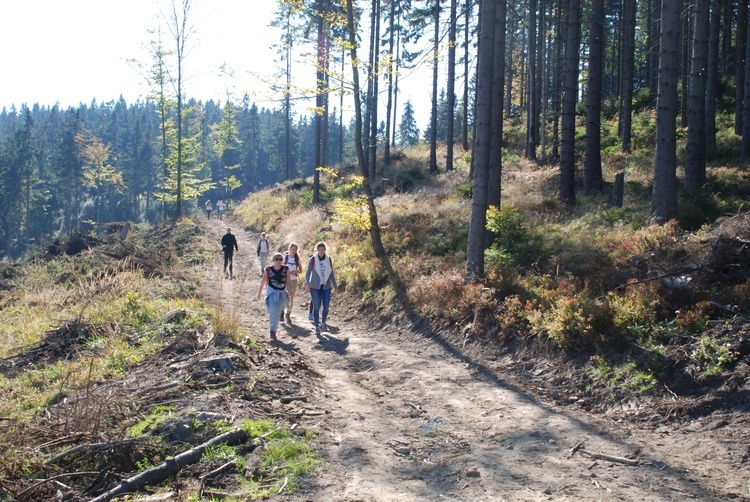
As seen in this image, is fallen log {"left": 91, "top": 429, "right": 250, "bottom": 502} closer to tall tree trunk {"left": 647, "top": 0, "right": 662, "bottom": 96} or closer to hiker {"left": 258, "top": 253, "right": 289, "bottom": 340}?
hiker {"left": 258, "top": 253, "right": 289, "bottom": 340}

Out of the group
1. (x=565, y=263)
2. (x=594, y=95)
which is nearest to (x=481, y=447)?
(x=565, y=263)

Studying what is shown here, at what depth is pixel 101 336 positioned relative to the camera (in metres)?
9.38

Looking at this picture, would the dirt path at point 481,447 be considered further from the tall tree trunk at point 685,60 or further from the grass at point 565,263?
the tall tree trunk at point 685,60

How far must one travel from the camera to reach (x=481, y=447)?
538cm

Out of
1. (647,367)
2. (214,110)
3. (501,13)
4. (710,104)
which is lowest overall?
(647,367)

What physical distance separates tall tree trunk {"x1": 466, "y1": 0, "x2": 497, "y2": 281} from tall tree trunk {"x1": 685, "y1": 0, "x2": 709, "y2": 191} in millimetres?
5569

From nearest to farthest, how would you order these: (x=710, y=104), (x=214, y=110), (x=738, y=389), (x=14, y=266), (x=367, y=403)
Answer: (x=738, y=389), (x=367, y=403), (x=710, y=104), (x=14, y=266), (x=214, y=110)

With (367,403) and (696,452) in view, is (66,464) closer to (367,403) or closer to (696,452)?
(367,403)

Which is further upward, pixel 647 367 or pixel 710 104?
pixel 710 104

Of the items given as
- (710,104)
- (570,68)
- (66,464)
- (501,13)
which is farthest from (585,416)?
(710,104)

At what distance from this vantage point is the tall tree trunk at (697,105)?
499 inches

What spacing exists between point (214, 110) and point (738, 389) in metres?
178

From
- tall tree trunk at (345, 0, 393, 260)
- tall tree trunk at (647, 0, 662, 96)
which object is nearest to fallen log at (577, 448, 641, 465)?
tall tree trunk at (345, 0, 393, 260)

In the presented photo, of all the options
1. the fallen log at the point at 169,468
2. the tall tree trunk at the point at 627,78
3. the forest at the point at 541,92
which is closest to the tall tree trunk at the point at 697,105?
the forest at the point at 541,92
